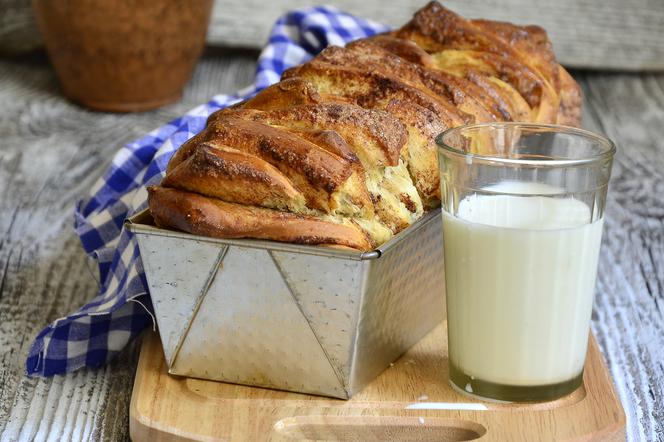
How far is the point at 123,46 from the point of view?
234cm

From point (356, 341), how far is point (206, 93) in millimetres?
1676

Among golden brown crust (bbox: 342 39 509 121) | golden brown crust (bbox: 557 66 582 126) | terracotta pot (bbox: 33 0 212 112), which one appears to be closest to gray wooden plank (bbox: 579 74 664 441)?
golden brown crust (bbox: 557 66 582 126)

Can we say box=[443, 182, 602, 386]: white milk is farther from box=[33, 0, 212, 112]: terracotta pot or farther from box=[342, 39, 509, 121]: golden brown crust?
box=[33, 0, 212, 112]: terracotta pot

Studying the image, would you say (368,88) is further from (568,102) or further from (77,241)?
(77,241)

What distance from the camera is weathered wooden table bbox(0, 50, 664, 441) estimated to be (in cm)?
121

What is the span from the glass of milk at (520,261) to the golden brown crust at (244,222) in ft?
0.42

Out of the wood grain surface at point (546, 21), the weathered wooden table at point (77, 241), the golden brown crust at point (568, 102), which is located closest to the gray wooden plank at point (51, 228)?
the weathered wooden table at point (77, 241)

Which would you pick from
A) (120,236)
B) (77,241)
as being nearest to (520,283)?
(120,236)

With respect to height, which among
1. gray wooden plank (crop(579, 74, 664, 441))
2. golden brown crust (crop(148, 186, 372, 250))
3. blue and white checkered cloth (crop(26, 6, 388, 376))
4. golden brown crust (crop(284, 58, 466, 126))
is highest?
golden brown crust (crop(284, 58, 466, 126))

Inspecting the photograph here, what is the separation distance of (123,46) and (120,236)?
1.08 m

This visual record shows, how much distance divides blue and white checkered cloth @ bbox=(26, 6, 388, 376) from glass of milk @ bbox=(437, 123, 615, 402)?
39 centimetres

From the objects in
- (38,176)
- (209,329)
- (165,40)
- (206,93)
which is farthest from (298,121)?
(206,93)

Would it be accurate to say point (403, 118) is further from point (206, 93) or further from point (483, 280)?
point (206, 93)

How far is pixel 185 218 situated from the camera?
104 cm
